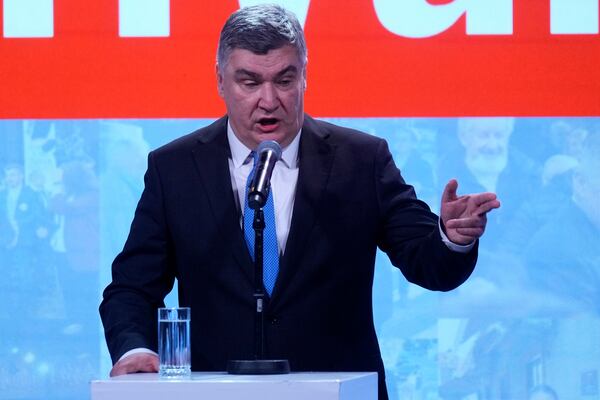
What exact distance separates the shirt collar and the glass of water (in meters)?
0.72

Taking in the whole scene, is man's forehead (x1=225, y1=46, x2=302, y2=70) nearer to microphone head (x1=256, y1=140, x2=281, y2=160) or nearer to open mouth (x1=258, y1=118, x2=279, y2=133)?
open mouth (x1=258, y1=118, x2=279, y2=133)

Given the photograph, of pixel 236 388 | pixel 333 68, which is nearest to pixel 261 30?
pixel 236 388

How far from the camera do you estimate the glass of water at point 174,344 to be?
2129mm

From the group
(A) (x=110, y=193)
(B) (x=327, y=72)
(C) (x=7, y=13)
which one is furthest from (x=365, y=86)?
(C) (x=7, y=13)

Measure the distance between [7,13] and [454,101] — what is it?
164cm

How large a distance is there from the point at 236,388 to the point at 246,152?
101 cm

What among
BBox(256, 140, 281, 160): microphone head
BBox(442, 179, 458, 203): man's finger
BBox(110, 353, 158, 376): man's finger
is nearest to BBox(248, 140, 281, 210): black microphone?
BBox(256, 140, 281, 160): microphone head

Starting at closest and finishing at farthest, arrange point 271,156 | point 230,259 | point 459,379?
1. point 271,156
2. point 230,259
3. point 459,379

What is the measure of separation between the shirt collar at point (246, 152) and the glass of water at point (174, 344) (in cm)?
72

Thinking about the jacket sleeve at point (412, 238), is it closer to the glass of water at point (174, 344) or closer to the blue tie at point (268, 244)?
the blue tie at point (268, 244)

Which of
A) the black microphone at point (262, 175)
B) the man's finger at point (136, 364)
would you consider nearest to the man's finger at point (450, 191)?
the black microphone at point (262, 175)

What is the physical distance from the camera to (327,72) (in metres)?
3.84

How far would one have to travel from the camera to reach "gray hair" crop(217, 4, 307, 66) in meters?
2.68

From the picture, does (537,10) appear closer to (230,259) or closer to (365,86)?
(365,86)
